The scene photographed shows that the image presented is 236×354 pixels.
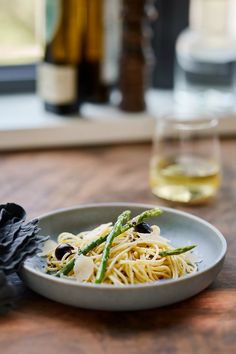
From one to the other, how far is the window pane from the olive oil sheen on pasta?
67 centimetres

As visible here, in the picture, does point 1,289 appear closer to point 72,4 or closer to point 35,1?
point 72,4

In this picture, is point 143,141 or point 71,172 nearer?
point 71,172

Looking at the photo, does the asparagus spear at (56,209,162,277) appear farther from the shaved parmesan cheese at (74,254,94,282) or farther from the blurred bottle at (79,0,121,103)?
the blurred bottle at (79,0,121,103)

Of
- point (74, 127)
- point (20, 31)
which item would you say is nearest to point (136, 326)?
point (74, 127)

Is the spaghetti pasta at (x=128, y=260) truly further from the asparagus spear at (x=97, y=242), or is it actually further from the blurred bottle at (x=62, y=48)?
the blurred bottle at (x=62, y=48)

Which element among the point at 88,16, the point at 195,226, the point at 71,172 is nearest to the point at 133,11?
the point at 88,16

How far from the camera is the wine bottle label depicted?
1.64m

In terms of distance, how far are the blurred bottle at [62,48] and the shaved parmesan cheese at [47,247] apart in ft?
2.21

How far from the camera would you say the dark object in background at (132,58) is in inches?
65.5

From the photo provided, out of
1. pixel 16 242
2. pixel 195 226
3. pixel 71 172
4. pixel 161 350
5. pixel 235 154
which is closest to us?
pixel 161 350

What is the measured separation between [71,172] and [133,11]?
0.39 meters

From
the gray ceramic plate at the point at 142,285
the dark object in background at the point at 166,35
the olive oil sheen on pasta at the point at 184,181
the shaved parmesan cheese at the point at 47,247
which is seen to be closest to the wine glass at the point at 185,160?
the olive oil sheen on pasta at the point at 184,181

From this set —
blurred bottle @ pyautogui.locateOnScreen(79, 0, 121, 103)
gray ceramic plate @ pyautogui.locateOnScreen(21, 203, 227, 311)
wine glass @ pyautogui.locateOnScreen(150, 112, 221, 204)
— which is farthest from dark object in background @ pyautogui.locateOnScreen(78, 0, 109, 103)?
gray ceramic plate @ pyautogui.locateOnScreen(21, 203, 227, 311)

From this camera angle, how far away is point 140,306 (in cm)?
89
